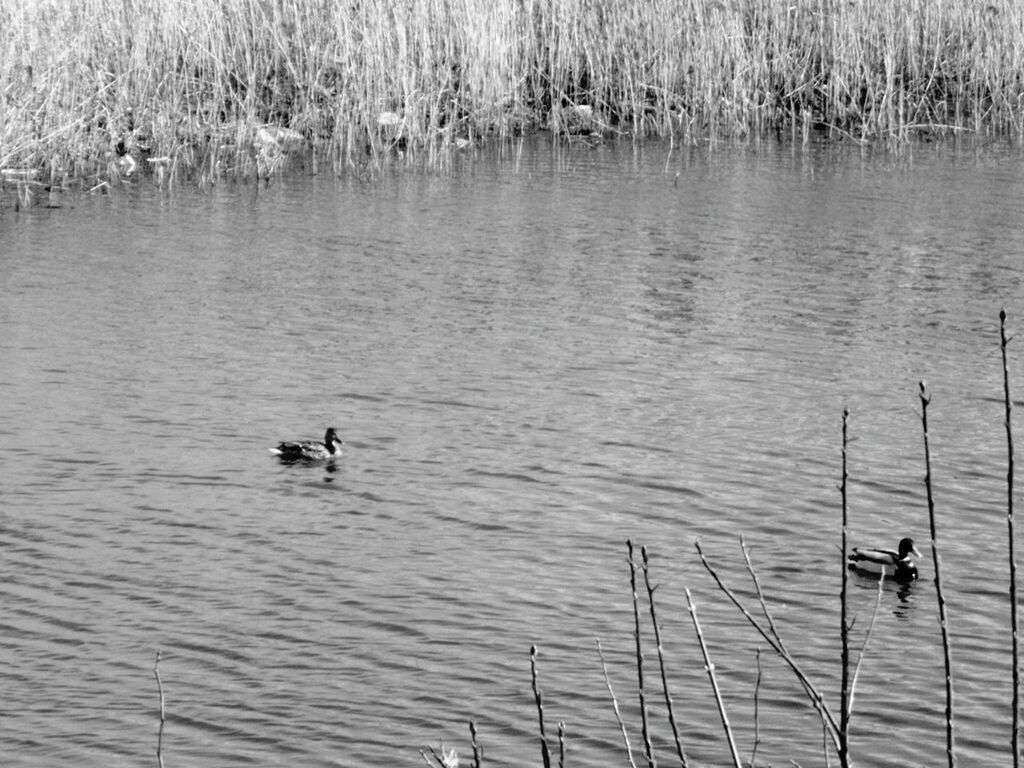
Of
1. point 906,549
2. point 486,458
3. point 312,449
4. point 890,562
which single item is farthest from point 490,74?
point 890,562

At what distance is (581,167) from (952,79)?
716 centimetres

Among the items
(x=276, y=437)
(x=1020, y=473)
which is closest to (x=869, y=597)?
(x=1020, y=473)

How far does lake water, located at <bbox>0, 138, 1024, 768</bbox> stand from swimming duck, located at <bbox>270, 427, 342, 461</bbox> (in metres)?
0.15

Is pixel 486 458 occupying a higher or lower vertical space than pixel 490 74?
lower

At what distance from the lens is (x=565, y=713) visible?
9195 mm

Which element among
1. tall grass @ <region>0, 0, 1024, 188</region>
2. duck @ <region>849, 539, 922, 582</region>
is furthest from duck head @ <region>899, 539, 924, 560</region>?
tall grass @ <region>0, 0, 1024, 188</region>

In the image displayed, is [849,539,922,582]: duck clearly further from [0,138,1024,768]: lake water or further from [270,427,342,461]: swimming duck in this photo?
[270,427,342,461]: swimming duck

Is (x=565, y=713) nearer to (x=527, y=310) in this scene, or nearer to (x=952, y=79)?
(x=527, y=310)

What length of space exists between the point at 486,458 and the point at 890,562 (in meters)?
3.76

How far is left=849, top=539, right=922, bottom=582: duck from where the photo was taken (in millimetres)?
11336

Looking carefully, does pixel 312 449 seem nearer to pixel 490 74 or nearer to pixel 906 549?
pixel 906 549

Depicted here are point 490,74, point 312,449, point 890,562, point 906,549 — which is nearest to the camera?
point 890,562

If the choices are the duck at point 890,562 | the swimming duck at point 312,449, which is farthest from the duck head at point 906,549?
the swimming duck at point 312,449

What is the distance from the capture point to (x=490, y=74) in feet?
89.4
